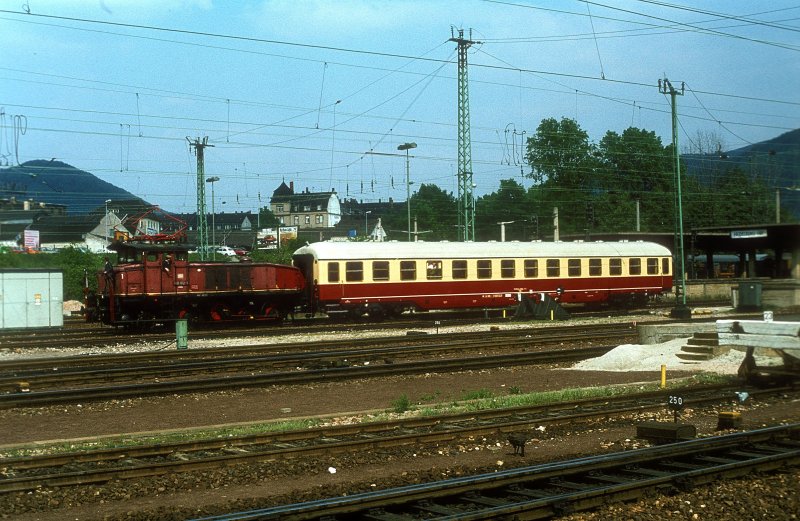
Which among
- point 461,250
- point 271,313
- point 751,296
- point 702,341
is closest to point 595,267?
point 751,296

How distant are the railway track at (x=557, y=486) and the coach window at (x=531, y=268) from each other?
2514 centimetres

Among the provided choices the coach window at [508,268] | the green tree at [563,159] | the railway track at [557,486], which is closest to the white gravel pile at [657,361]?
the railway track at [557,486]

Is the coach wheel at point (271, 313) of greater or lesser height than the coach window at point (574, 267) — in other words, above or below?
below

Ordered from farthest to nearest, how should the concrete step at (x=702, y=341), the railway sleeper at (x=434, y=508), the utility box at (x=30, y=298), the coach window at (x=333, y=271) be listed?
the coach window at (x=333, y=271), the utility box at (x=30, y=298), the concrete step at (x=702, y=341), the railway sleeper at (x=434, y=508)

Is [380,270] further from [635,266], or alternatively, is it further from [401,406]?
[401,406]

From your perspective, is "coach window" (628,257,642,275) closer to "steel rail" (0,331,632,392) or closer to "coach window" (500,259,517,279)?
"coach window" (500,259,517,279)

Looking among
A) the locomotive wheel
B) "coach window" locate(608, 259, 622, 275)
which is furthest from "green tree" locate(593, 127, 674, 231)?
the locomotive wheel

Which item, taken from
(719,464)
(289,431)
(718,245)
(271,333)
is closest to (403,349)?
(271,333)

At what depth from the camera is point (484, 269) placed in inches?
1326

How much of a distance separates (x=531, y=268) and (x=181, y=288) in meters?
15.1

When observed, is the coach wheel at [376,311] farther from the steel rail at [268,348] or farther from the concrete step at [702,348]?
the concrete step at [702,348]

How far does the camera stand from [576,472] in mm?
8195

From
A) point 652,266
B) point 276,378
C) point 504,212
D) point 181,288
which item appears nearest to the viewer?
point 276,378

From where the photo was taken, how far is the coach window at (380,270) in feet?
104
